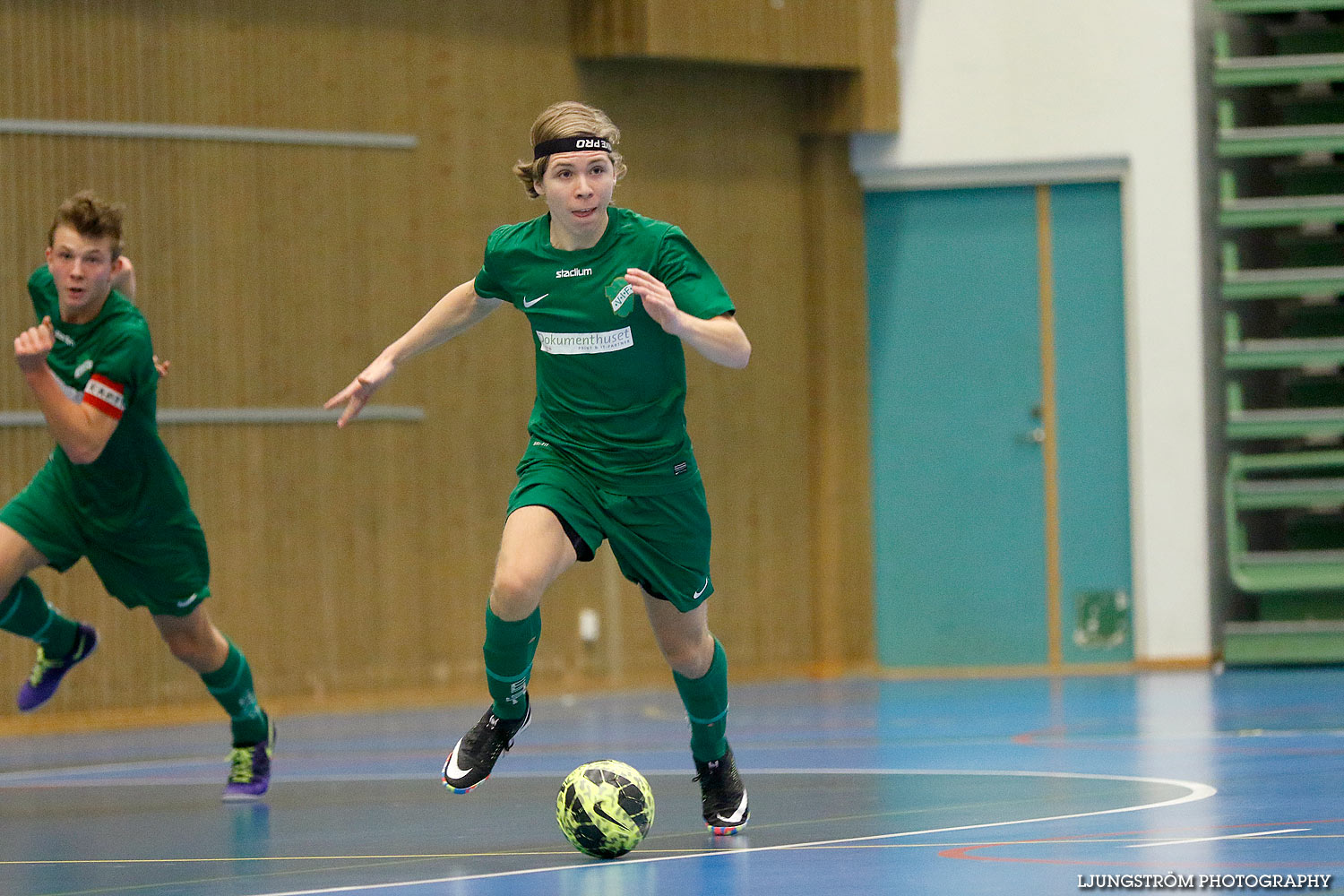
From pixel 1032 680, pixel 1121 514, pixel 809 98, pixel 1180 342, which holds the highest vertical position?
pixel 809 98

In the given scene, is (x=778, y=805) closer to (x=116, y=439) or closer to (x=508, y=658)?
(x=508, y=658)

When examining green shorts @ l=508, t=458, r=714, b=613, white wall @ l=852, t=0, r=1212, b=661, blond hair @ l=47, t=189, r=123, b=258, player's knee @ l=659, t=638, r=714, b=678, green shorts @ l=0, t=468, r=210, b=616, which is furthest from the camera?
white wall @ l=852, t=0, r=1212, b=661

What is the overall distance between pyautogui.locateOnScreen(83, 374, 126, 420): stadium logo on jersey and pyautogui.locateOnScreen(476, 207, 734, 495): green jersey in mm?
1673

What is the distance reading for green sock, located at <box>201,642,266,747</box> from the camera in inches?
254

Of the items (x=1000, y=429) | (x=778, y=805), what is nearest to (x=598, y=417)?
(x=778, y=805)

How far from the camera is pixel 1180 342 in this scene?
1170 centimetres

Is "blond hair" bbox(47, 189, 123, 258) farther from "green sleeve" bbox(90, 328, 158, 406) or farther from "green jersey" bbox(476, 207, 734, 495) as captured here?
"green jersey" bbox(476, 207, 734, 495)

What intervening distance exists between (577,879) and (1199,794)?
221 centimetres

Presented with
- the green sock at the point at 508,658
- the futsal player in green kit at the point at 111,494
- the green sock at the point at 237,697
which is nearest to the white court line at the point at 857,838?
the green sock at the point at 508,658

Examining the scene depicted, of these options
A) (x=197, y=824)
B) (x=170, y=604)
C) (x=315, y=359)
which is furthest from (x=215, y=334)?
(x=197, y=824)

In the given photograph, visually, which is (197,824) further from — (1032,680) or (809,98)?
(809,98)

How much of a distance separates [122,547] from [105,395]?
1.95ft

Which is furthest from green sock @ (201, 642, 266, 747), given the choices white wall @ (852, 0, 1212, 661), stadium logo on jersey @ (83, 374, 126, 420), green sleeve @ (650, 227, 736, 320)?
white wall @ (852, 0, 1212, 661)

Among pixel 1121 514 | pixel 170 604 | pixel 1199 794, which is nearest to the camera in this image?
pixel 1199 794
